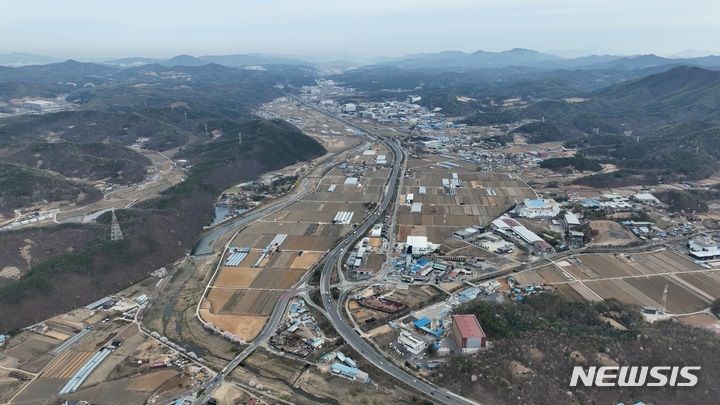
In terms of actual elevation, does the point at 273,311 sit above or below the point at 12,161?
below

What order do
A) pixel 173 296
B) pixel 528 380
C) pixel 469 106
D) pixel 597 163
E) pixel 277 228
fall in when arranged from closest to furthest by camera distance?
1. pixel 528 380
2. pixel 173 296
3. pixel 277 228
4. pixel 597 163
5. pixel 469 106

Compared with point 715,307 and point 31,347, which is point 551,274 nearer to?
point 715,307

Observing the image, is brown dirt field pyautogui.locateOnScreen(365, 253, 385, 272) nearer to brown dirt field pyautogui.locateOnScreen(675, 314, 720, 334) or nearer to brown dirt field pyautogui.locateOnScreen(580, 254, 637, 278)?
brown dirt field pyautogui.locateOnScreen(580, 254, 637, 278)

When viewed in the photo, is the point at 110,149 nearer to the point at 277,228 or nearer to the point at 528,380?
the point at 277,228

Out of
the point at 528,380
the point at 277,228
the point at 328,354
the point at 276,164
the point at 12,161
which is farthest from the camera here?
the point at 276,164

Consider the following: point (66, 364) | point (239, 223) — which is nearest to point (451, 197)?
point (239, 223)

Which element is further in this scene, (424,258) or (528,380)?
(424,258)

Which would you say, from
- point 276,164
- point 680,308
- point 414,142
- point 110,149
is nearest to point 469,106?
point 414,142
